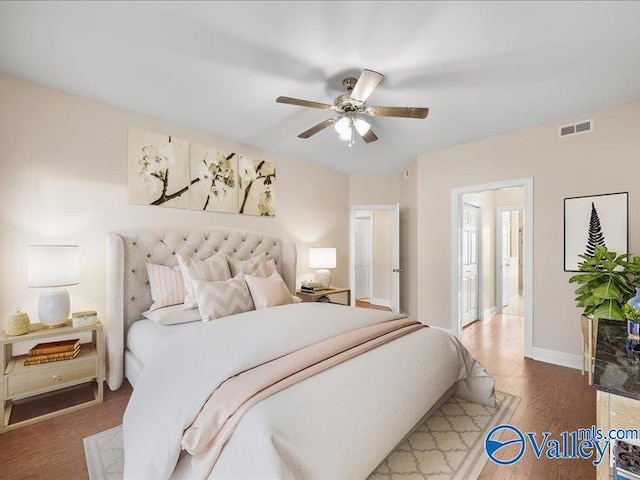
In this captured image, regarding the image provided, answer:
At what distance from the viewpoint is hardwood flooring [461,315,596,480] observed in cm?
171

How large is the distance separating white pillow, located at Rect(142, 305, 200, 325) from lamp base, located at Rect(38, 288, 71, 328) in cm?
58

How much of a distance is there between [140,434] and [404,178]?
188 inches

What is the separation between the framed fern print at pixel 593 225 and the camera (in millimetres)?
2848

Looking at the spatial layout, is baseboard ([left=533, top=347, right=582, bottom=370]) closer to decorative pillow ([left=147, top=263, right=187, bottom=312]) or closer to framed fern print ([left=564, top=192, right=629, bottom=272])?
framed fern print ([left=564, top=192, right=629, bottom=272])

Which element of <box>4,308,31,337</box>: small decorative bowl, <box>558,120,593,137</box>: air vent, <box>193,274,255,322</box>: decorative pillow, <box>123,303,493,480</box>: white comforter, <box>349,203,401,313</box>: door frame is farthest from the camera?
<box>349,203,401,313</box>: door frame

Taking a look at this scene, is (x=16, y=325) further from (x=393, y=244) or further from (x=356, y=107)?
(x=393, y=244)

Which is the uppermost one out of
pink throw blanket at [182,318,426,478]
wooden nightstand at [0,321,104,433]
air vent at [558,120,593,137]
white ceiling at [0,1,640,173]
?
white ceiling at [0,1,640,173]

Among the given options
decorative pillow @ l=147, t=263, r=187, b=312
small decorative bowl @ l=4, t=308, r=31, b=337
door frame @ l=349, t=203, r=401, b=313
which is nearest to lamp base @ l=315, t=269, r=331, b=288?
door frame @ l=349, t=203, r=401, b=313

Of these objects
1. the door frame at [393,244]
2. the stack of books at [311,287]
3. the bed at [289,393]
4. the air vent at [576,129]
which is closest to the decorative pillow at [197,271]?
the bed at [289,393]

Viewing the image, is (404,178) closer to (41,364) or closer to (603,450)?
(603,450)

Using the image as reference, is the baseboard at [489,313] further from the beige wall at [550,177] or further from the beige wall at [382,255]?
the beige wall at [382,255]

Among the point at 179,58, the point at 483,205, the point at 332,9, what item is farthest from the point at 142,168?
the point at 483,205

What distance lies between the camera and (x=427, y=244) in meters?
4.33

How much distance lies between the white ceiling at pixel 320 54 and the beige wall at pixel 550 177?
0.99 feet
